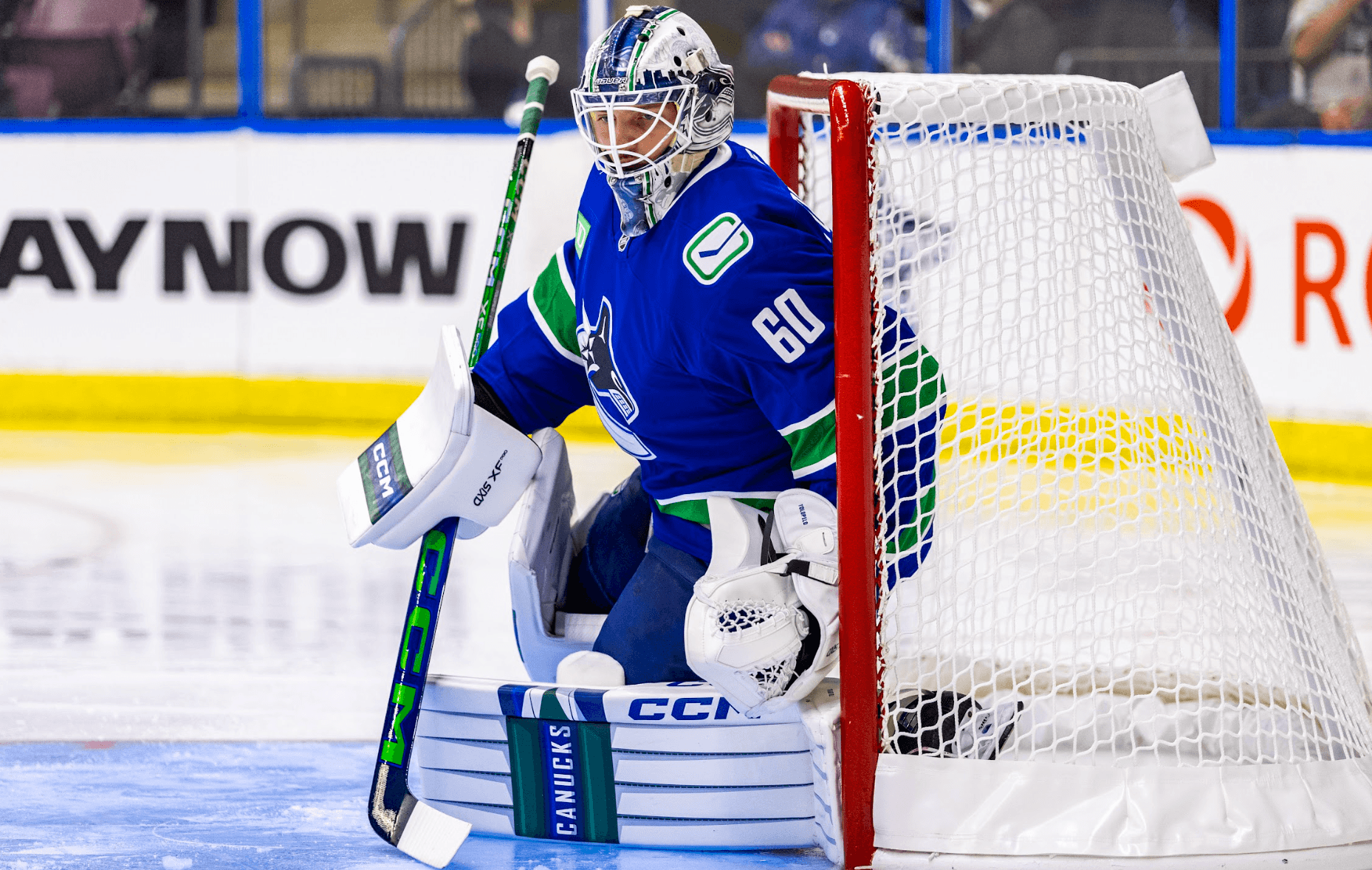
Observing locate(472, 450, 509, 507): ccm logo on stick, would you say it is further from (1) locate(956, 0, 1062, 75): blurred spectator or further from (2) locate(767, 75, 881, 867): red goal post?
(1) locate(956, 0, 1062, 75): blurred spectator

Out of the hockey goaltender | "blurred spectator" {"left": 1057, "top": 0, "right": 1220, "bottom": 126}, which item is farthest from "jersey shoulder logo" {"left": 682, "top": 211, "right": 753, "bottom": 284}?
"blurred spectator" {"left": 1057, "top": 0, "right": 1220, "bottom": 126}

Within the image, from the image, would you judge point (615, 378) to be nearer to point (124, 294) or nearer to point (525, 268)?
point (525, 268)

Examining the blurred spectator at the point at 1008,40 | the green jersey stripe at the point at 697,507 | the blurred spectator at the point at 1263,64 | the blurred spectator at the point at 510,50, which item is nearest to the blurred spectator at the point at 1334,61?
the blurred spectator at the point at 1263,64

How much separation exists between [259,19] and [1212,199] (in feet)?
10.5

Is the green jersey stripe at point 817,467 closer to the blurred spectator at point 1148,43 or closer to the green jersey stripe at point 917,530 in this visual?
the green jersey stripe at point 917,530

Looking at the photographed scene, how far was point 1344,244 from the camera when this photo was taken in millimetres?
4926

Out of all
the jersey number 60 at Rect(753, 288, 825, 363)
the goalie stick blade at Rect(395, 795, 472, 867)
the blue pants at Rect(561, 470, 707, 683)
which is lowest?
the goalie stick blade at Rect(395, 795, 472, 867)

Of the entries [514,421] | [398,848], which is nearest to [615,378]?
[514,421]

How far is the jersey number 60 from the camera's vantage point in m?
2.00

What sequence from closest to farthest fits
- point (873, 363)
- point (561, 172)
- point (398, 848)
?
point (873, 363) < point (398, 848) < point (561, 172)

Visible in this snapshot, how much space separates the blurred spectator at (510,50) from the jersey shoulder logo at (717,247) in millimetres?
3849

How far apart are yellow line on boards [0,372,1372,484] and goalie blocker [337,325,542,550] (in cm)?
349

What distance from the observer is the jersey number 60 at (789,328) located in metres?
2.00

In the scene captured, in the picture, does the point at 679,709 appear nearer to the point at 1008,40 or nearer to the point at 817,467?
the point at 817,467
